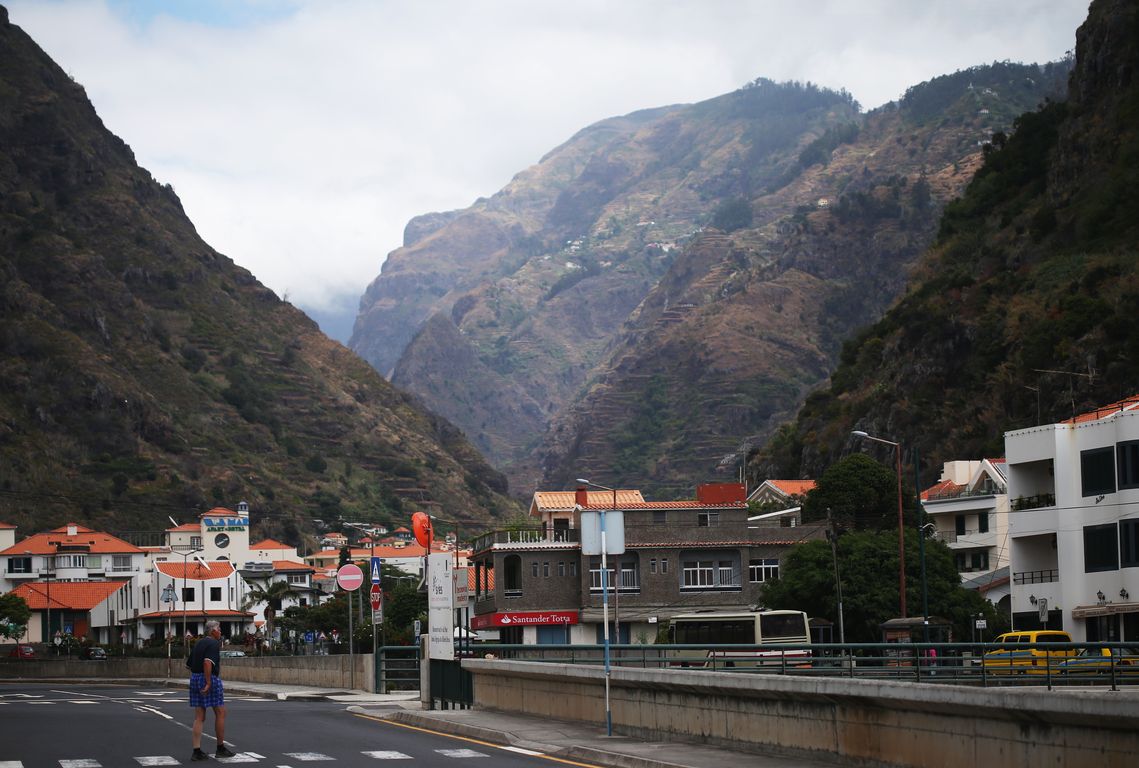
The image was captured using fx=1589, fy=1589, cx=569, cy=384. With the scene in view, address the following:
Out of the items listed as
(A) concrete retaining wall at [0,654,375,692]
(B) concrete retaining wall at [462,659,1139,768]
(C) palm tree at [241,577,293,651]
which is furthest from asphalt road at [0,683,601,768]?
(C) palm tree at [241,577,293,651]

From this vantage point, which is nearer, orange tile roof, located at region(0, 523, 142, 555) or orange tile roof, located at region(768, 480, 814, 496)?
orange tile roof, located at region(768, 480, 814, 496)

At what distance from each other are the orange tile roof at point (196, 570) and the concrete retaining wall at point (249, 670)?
48.3m

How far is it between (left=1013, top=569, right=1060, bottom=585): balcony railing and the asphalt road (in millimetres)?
38065

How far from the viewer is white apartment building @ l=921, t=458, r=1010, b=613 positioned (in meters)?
87.9

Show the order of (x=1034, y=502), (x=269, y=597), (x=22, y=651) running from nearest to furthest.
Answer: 1. (x=1034, y=502)
2. (x=22, y=651)
3. (x=269, y=597)

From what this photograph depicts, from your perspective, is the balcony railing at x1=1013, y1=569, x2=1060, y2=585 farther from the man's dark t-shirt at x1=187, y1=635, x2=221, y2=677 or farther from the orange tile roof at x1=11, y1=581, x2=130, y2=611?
the orange tile roof at x1=11, y1=581, x2=130, y2=611

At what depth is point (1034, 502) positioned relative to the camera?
67000mm

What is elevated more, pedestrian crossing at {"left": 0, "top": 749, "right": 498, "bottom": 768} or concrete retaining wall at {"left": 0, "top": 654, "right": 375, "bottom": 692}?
pedestrian crossing at {"left": 0, "top": 749, "right": 498, "bottom": 768}

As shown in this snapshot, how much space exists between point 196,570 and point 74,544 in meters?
26.8

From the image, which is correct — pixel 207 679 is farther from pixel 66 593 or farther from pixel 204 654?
pixel 66 593

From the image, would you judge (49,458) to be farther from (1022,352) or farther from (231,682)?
(231,682)

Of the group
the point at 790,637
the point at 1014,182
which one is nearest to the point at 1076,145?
the point at 1014,182

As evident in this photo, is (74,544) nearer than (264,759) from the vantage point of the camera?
No

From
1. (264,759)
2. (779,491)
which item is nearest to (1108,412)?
(264,759)
